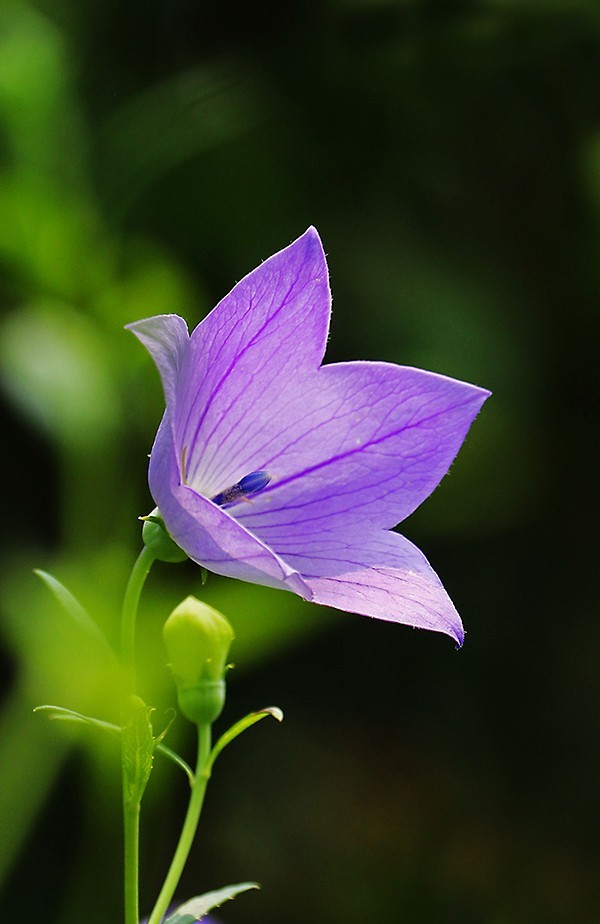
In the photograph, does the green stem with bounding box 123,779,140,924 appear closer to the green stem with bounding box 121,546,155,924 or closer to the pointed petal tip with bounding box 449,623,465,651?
the green stem with bounding box 121,546,155,924

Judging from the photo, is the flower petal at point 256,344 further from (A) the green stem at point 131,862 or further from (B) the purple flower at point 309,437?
(A) the green stem at point 131,862

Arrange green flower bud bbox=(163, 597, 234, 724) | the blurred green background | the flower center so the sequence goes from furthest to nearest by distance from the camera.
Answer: the blurred green background → the flower center → green flower bud bbox=(163, 597, 234, 724)

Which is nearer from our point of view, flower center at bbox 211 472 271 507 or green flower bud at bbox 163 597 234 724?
green flower bud at bbox 163 597 234 724

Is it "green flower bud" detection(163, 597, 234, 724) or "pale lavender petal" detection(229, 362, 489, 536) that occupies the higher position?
"pale lavender petal" detection(229, 362, 489, 536)

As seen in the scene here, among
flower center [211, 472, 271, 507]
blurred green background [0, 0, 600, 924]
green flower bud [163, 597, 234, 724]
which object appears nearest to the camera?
green flower bud [163, 597, 234, 724]

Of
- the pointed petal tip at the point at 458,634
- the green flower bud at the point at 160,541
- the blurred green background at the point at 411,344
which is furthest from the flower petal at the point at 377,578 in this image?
the blurred green background at the point at 411,344

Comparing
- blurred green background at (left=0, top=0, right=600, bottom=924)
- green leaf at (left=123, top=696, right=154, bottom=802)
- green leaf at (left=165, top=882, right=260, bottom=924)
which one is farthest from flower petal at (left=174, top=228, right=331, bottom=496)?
blurred green background at (left=0, top=0, right=600, bottom=924)

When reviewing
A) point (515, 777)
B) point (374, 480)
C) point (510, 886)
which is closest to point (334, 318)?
point (515, 777)
